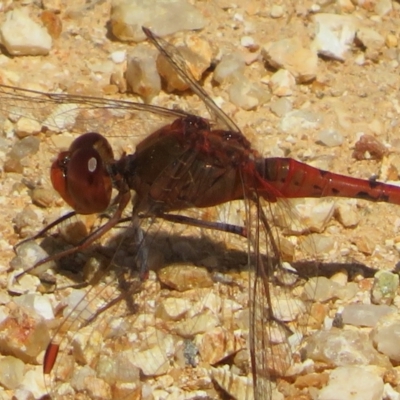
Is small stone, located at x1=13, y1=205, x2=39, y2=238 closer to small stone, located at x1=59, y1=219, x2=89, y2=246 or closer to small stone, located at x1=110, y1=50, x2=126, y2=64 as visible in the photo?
small stone, located at x1=59, y1=219, x2=89, y2=246

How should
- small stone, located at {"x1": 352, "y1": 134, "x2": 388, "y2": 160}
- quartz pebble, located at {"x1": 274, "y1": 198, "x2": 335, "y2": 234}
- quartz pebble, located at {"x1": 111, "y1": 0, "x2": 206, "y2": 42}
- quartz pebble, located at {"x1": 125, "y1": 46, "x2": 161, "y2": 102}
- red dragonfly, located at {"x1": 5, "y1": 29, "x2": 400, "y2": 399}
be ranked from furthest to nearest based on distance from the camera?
quartz pebble, located at {"x1": 111, "y1": 0, "x2": 206, "y2": 42} → quartz pebble, located at {"x1": 125, "y1": 46, "x2": 161, "y2": 102} → small stone, located at {"x1": 352, "y1": 134, "x2": 388, "y2": 160} → quartz pebble, located at {"x1": 274, "y1": 198, "x2": 335, "y2": 234} → red dragonfly, located at {"x1": 5, "y1": 29, "x2": 400, "y2": 399}

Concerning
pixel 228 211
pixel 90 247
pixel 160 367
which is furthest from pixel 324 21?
pixel 160 367

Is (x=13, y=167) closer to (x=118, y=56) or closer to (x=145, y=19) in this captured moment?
(x=118, y=56)

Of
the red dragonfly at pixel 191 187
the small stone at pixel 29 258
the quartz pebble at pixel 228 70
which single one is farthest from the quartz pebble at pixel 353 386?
the quartz pebble at pixel 228 70

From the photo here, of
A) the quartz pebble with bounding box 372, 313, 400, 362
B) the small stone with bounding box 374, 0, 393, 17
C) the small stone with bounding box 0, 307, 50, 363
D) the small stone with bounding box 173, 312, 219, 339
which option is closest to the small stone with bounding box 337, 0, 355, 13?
the small stone with bounding box 374, 0, 393, 17

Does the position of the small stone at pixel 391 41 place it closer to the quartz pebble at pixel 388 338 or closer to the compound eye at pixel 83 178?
the quartz pebble at pixel 388 338
